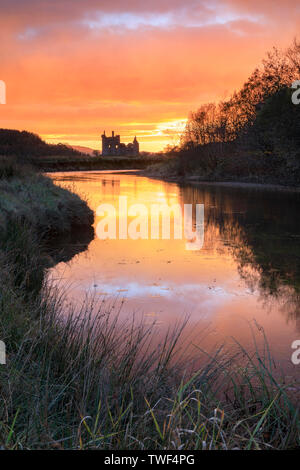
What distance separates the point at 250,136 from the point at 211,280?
30.4 metres

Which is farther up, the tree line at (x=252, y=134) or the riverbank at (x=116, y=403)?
the tree line at (x=252, y=134)

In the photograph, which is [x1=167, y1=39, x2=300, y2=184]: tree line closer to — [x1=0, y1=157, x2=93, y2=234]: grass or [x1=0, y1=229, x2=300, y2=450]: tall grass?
[x1=0, y1=157, x2=93, y2=234]: grass

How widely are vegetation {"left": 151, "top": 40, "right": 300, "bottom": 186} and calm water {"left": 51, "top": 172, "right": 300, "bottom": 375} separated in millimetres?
15070

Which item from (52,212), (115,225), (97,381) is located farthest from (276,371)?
(115,225)

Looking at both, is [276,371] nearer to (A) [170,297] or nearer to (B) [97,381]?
(B) [97,381]

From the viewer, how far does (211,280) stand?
9625mm

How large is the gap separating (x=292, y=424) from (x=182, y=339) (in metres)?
3.03

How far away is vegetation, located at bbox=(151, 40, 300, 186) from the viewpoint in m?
30.2

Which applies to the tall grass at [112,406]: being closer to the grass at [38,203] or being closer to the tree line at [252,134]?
the grass at [38,203]

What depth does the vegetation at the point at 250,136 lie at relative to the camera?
30156mm

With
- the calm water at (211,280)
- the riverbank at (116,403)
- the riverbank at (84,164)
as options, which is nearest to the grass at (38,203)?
the calm water at (211,280)

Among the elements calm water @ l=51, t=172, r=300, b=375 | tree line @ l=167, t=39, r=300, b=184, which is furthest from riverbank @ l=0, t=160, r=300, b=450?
tree line @ l=167, t=39, r=300, b=184

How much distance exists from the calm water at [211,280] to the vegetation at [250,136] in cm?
1507

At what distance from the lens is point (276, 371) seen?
511cm
